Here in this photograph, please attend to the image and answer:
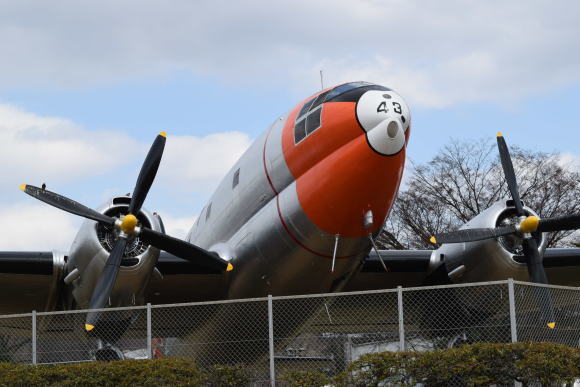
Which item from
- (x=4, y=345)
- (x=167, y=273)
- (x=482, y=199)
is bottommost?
(x=4, y=345)

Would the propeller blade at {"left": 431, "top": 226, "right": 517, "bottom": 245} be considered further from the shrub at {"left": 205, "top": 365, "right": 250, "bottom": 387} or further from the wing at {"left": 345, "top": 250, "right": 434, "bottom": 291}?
the shrub at {"left": 205, "top": 365, "right": 250, "bottom": 387}

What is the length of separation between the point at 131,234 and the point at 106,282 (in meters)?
0.90

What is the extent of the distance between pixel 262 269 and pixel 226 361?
204cm

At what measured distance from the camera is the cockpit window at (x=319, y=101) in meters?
13.5

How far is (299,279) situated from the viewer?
1439 centimetres

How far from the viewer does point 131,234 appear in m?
14.1

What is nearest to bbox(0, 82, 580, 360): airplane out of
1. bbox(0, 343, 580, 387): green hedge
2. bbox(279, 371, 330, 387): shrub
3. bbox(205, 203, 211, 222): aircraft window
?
bbox(205, 203, 211, 222): aircraft window

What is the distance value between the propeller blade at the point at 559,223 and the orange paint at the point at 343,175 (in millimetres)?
3630

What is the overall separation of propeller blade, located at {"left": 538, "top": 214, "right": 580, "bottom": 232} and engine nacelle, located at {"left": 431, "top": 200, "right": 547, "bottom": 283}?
0.33 m

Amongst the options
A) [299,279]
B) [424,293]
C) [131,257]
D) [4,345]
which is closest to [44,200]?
[131,257]

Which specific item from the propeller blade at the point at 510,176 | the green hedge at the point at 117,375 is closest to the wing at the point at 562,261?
the propeller blade at the point at 510,176

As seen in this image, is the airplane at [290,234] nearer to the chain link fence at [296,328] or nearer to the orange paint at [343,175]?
the orange paint at [343,175]

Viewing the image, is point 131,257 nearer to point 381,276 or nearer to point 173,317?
point 173,317

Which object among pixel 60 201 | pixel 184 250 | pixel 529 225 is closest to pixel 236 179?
pixel 184 250
